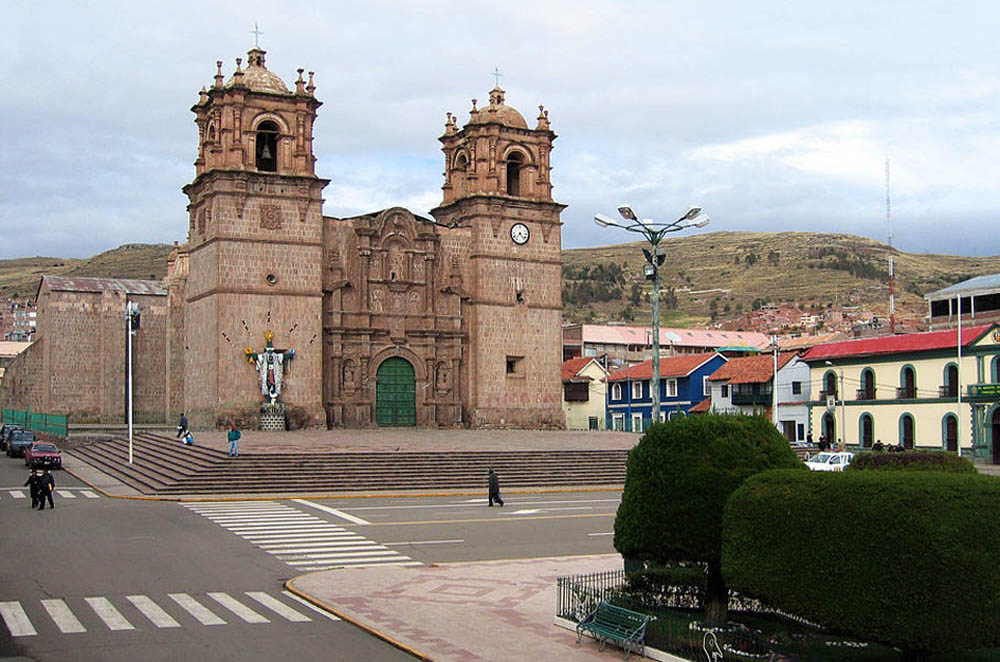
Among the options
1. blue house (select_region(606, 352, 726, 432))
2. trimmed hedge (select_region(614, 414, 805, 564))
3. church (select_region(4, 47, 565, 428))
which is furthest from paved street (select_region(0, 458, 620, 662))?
blue house (select_region(606, 352, 726, 432))

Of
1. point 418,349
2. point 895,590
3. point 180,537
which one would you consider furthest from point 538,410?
point 895,590

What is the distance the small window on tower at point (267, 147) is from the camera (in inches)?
1796

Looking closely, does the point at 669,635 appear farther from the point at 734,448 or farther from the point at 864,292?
the point at 864,292

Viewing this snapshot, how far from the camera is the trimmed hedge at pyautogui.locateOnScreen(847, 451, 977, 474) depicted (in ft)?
41.7

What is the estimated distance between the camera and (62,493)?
3219 centimetres

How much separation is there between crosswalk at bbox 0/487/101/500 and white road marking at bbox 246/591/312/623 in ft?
52.1

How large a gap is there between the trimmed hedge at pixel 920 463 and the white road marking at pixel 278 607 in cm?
759

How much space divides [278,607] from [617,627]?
5402 millimetres

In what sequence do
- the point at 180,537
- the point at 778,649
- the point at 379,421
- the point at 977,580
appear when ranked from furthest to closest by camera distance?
the point at 379,421
the point at 180,537
the point at 778,649
the point at 977,580

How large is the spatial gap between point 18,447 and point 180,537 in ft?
81.1

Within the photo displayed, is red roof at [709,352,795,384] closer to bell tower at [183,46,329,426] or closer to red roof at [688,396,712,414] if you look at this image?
red roof at [688,396,712,414]

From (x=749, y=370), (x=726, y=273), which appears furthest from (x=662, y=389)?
(x=726, y=273)

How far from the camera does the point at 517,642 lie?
13945mm

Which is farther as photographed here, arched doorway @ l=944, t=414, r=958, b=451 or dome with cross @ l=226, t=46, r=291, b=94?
arched doorway @ l=944, t=414, r=958, b=451
